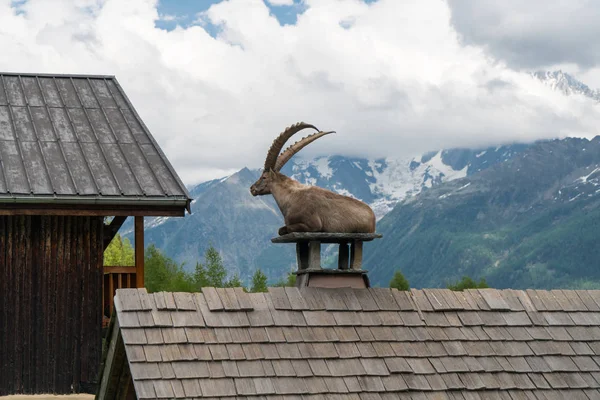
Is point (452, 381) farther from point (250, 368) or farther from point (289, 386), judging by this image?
point (250, 368)

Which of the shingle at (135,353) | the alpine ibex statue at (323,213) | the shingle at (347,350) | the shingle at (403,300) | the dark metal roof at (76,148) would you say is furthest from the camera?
the dark metal roof at (76,148)

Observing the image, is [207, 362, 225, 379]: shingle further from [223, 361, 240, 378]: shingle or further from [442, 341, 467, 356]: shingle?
[442, 341, 467, 356]: shingle

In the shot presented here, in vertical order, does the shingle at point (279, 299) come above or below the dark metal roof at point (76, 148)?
above

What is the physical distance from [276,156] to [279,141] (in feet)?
0.78

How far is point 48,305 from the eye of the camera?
14766 mm

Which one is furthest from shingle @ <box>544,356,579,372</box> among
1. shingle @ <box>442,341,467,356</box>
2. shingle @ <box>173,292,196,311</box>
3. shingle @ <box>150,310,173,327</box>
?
shingle @ <box>150,310,173,327</box>

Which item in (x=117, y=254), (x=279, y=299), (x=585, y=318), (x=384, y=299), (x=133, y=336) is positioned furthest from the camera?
(x=117, y=254)

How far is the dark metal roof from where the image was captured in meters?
14.4

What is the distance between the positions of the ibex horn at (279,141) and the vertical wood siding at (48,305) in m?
4.30

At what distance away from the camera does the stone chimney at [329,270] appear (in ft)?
34.3

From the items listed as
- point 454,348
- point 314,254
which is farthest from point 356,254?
point 454,348

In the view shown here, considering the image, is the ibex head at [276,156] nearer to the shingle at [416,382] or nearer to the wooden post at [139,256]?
the shingle at [416,382]

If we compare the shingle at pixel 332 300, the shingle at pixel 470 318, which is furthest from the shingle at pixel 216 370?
the shingle at pixel 470 318

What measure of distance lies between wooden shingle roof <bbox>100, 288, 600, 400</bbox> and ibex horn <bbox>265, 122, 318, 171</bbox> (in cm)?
231
